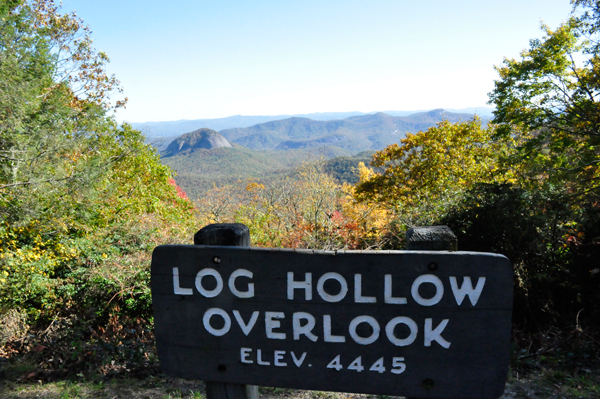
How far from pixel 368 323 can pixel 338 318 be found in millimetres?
100

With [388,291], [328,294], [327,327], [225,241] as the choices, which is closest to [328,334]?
[327,327]

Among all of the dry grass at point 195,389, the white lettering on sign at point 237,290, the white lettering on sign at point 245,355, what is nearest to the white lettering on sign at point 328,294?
the white lettering on sign at point 237,290

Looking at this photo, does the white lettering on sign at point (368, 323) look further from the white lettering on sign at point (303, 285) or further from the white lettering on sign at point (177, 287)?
the white lettering on sign at point (177, 287)

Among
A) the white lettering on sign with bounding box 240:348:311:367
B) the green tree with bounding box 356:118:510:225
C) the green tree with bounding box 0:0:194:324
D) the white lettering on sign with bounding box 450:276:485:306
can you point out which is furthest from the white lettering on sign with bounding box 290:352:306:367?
the green tree with bounding box 356:118:510:225

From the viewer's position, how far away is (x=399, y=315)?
1.15 meters

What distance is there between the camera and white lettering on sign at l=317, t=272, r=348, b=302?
1.17 m

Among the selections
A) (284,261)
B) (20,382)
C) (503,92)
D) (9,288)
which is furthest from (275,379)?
(503,92)

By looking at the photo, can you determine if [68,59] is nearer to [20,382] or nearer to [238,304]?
[20,382]

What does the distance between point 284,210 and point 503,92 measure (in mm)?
10762

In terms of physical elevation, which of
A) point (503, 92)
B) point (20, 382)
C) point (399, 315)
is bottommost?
point (20, 382)

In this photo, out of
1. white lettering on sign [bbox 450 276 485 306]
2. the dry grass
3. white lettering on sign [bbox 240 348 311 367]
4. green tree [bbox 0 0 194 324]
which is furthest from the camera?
green tree [bbox 0 0 194 324]

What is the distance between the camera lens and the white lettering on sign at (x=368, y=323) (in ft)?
3.84

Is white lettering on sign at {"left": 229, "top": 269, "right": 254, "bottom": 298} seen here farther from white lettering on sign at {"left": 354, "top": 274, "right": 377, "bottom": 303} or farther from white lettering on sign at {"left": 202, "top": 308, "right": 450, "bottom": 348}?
white lettering on sign at {"left": 354, "top": 274, "right": 377, "bottom": 303}

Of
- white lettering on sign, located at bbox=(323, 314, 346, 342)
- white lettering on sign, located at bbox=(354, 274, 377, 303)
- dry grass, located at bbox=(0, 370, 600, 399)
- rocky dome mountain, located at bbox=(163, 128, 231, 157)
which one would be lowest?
→ dry grass, located at bbox=(0, 370, 600, 399)
